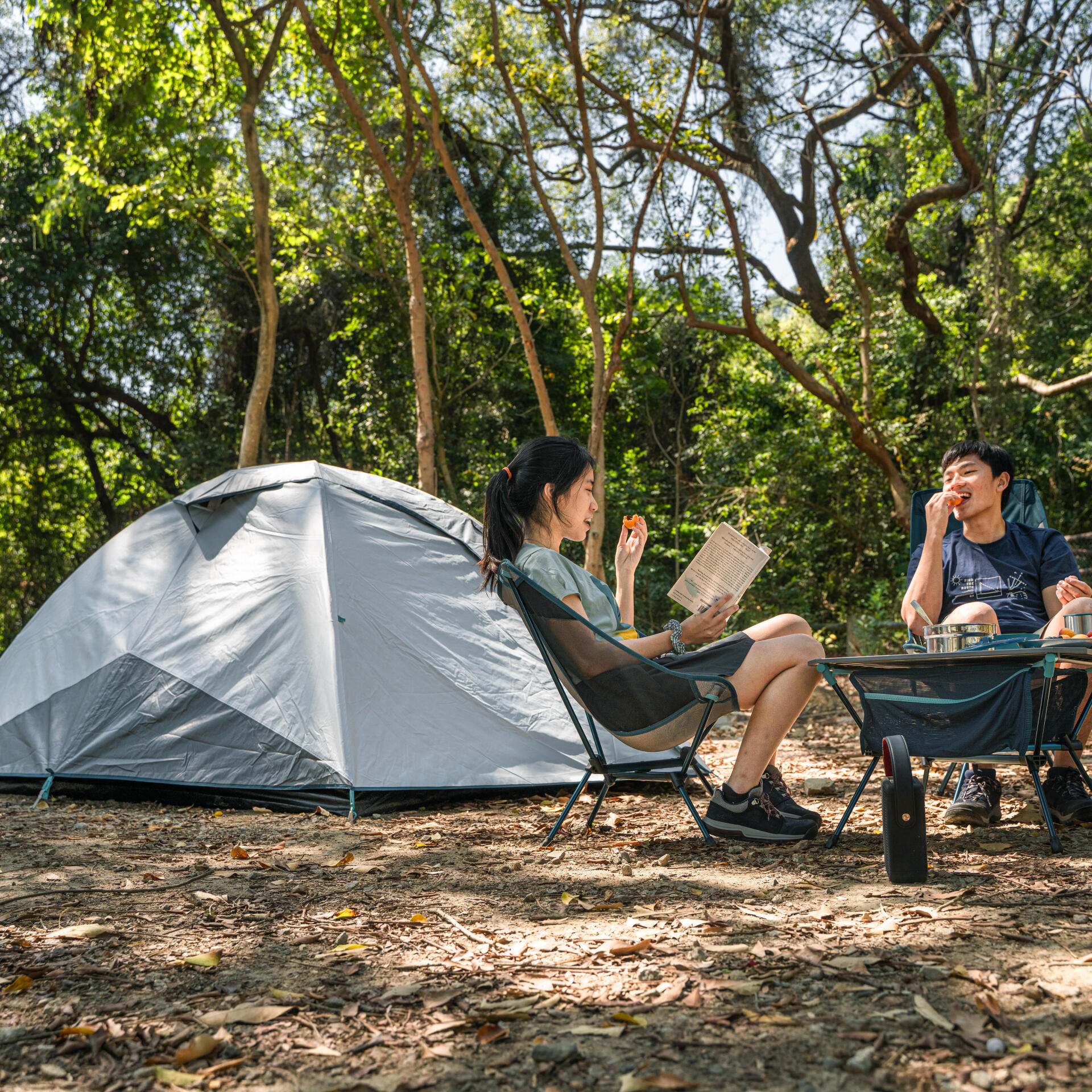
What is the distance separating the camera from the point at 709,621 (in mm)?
2818

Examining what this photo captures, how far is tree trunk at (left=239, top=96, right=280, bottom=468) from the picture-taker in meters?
8.17

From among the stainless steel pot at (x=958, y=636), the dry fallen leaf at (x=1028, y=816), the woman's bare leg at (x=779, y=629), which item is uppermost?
the woman's bare leg at (x=779, y=629)

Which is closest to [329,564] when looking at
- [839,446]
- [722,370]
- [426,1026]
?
[426,1026]

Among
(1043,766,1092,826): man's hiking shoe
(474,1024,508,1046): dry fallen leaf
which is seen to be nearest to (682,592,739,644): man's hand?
(1043,766,1092,826): man's hiking shoe

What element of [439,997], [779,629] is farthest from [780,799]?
[439,997]

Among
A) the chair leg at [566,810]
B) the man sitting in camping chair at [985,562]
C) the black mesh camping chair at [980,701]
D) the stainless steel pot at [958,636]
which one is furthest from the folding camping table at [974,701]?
the chair leg at [566,810]

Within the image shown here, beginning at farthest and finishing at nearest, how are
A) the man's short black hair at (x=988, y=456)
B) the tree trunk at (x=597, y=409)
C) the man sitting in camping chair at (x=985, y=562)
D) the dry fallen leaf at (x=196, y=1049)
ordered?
1. the tree trunk at (x=597, y=409)
2. the man's short black hair at (x=988, y=456)
3. the man sitting in camping chair at (x=985, y=562)
4. the dry fallen leaf at (x=196, y=1049)

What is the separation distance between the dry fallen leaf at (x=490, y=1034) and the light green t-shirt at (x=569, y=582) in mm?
1365

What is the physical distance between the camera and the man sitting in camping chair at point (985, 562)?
11.1 ft

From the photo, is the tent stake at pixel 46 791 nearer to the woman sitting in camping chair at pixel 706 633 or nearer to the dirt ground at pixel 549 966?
the dirt ground at pixel 549 966

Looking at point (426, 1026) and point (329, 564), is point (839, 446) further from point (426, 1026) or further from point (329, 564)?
point (426, 1026)

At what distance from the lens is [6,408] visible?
13.6 meters

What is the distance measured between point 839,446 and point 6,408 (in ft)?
36.5

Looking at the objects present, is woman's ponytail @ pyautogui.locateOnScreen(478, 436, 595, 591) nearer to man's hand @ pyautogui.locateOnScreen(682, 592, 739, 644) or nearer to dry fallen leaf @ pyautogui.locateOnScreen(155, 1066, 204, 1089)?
man's hand @ pyautogui.locateOnScreen(682, 592, 739, 644)
